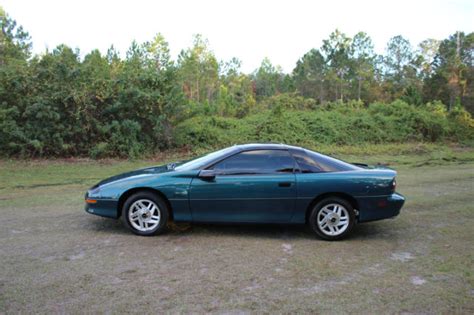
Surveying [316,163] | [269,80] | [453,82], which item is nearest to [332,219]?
[316,163]

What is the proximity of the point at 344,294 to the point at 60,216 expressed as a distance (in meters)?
4.78

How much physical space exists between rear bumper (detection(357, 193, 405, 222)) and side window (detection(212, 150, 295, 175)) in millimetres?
1094

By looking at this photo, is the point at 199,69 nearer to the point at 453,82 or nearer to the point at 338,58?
the point at 338,58

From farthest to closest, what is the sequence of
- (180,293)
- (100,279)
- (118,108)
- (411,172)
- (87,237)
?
(118,108) < (411,172) < (87,237) < (100,279) < (180,293)

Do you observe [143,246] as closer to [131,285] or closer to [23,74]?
[131,285]

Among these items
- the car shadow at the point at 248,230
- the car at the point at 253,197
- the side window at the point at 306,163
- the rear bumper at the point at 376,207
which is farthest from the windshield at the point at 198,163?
the rear bumper at the point at 376,207

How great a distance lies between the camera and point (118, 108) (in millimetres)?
15023

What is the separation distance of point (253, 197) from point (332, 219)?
44.1 inches

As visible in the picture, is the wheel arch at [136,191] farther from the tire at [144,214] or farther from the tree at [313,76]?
the tree at [313,76]

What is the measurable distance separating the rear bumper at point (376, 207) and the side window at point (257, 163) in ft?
3.59

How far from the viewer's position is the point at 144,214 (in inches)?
229

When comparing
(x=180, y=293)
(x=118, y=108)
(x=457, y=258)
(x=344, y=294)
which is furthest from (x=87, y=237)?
(x=118, y=108)

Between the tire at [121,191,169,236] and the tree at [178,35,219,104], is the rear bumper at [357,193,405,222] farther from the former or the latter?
the tree at [178,35,219,104]

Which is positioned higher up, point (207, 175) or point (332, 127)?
point (332, 127)
